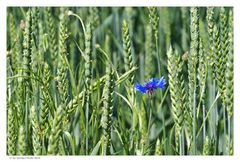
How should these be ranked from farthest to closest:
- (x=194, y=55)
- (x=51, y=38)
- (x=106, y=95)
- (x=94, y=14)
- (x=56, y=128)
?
(x=94, y=14), (x=51, y=38), (x=194, y=55), (x=106, y=95), (x=56, y=128)

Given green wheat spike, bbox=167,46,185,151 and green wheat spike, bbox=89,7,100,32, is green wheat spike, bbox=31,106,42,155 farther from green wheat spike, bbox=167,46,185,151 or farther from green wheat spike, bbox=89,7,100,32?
green wheat spike, bbox=89,7,100,32

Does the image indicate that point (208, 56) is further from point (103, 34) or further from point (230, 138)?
point (103, 34)

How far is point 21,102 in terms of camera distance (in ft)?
4.31

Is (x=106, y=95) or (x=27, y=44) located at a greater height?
(x=27, y=44)

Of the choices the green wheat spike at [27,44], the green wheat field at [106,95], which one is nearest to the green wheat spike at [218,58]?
the green wheat field at [106,95]

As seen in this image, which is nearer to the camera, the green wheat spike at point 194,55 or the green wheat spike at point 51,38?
the green wheat spike at point 194,55

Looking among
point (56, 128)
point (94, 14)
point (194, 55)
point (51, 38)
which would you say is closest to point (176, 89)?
point (194, 55)

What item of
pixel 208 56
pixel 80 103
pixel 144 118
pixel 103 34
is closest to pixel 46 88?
pixel 80 103

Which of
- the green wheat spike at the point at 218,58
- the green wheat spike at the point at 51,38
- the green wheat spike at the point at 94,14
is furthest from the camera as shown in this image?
the green wheat spike at the point at 94,14

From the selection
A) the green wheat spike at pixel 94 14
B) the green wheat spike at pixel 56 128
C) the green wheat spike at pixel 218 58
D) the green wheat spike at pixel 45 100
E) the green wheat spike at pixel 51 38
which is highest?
the green wheat spike at pixel 94 14

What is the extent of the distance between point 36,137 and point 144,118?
0.77ft

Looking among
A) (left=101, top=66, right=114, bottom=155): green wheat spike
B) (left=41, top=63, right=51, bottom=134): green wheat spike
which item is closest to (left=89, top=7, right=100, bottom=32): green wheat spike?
(left=41, top=63, right=51, bottom=134): green wheat spike

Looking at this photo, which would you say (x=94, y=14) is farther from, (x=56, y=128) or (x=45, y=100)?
(x=56, y=128)

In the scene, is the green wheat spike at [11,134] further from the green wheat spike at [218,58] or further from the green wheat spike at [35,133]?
the green wheat spike at [218,58]
